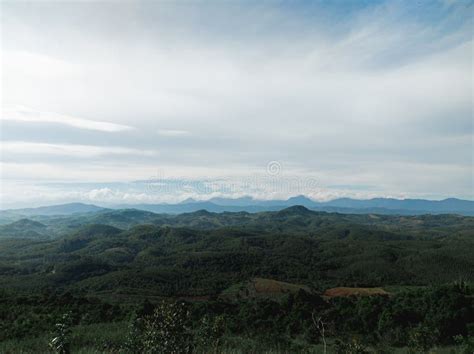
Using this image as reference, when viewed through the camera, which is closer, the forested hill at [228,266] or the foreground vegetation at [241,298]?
the foreground vegetation at [241,298]

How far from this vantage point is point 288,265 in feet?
494

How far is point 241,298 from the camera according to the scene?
86562 millimetres

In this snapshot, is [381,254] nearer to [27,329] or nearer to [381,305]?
[381,305]

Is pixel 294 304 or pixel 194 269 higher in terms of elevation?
pixel 294 304

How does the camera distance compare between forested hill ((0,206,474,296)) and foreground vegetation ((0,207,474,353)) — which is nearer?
foreground vegetation ((0,207,474,353))

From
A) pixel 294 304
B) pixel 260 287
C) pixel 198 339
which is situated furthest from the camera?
pixel 260 287

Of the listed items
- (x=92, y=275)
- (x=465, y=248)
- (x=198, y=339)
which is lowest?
(x=92, y=275)

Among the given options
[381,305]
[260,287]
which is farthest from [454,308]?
[260,287]

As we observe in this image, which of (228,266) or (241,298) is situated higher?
(241,298)

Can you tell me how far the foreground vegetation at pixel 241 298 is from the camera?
51.4ft

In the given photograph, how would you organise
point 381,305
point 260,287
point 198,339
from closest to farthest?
point 198,339, point 381,305, point 260,287

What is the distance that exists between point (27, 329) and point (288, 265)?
12671 centimetres

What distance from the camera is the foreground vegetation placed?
51.4 ft

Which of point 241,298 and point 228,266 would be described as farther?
point 228,266
